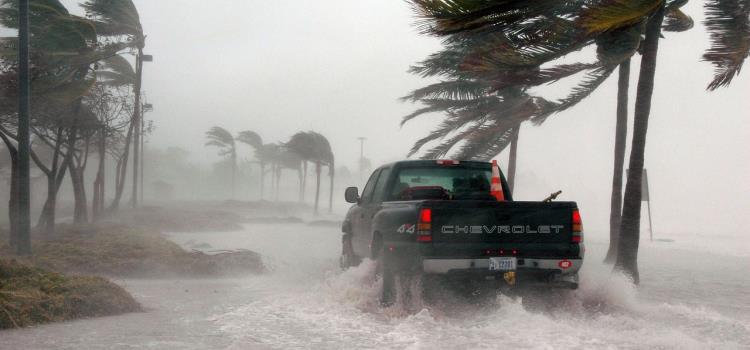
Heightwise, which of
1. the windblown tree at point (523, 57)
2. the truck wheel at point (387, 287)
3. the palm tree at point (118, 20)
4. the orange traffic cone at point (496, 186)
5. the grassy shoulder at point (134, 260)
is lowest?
the grassy shoulder at point (134, 260)

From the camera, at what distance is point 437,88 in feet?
66.7

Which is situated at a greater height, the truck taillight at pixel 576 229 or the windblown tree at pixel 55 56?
the windblown tree at pixel 55 56

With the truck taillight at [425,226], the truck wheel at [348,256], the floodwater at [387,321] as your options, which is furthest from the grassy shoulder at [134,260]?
the truck taillight at [425,226]

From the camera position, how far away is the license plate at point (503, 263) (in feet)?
24.0

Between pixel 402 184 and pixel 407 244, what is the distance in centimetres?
196

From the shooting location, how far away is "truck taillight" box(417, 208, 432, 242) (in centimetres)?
721

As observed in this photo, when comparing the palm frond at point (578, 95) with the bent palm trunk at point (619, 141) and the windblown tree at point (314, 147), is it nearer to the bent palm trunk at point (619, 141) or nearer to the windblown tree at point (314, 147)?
the bent palm trunk at point (619, 141)

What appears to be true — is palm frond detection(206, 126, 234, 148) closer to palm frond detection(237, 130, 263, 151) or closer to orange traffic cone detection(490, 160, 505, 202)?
palm frond detection(237, 130, 263, 151)

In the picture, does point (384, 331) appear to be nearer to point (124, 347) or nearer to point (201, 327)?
point (201, 327)

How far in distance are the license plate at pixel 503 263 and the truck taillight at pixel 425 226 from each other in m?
0.73

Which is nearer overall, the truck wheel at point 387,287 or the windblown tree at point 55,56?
the truck wheel at point 387,287

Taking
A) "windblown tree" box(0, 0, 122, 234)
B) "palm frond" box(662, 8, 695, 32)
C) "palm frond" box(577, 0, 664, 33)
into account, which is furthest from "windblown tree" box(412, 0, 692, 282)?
"windblown tree" box(0, 0, 122, 234)

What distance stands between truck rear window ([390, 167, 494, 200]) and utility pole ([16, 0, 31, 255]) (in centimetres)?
791

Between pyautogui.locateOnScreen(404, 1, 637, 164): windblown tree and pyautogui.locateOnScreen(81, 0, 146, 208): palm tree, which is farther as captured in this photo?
pyautogui.locateOnScreen(81, 0, 146, 208): palm tree
